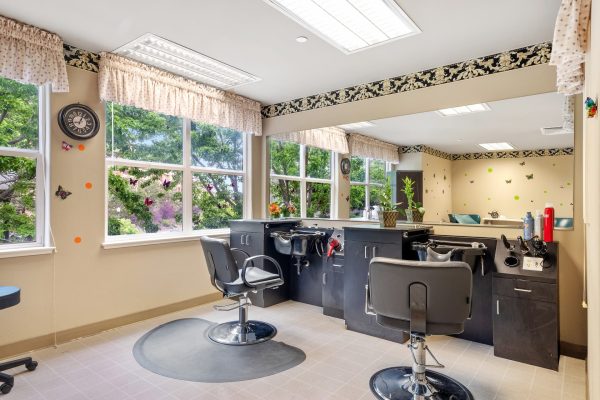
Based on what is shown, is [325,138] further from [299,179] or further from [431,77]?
[431,77]

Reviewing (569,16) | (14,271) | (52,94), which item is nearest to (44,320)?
(14,271)

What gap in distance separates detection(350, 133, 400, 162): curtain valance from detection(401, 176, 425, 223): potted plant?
14.1 inches

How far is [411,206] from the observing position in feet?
11.7

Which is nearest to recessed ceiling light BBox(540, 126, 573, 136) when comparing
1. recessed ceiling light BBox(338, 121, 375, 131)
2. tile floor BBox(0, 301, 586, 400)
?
recessed ceiling light BBox(338, 121, 375, 131)

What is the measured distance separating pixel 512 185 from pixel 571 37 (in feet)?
5.95

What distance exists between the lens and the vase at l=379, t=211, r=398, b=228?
3.22 m

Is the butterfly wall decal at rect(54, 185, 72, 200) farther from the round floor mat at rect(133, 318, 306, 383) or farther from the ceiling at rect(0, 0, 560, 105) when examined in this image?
the round floor mat at rect(133, 318, 306, 383)

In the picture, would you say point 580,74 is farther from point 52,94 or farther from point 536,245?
point 52,94

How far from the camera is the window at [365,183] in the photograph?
153 inches

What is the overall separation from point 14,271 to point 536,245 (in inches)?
161

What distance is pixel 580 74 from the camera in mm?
1838

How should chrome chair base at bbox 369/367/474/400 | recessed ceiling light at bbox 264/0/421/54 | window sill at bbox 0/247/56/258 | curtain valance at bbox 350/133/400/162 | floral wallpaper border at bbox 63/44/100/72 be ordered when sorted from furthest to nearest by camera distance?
curtain valance at bbox 350/133/400/162, floral wallpaper border at bbox 63/44/100/72, window sill at bbox 0/247/56/258, recessed ceiling light at bbox 264/0/421/54, chrome chair base at bbox 369/367/474/400

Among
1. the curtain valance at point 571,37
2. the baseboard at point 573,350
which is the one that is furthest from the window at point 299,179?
the curtain valance at point 571,37

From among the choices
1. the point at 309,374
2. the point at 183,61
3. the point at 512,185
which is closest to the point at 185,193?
the point at 183,61
